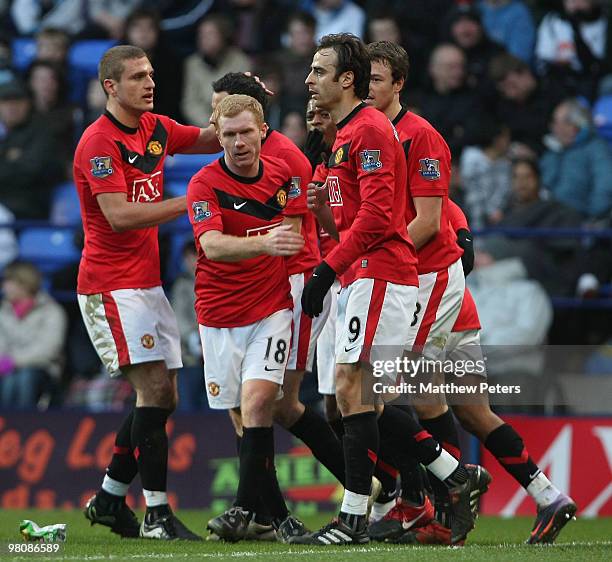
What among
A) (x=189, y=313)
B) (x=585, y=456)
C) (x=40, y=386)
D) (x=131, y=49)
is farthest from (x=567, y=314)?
(x=131, y=49)

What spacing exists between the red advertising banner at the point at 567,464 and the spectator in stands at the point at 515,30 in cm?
492

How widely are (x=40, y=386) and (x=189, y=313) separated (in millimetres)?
1383

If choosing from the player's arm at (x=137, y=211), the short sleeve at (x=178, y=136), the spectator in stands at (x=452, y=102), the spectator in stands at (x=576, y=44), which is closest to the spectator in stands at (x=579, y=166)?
the spectator in stands at (x=452, y=102)

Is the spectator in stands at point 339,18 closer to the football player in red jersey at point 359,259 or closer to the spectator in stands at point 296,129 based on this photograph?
the spectator in stands at point 296,129

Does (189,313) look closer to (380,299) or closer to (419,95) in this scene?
(419,95)

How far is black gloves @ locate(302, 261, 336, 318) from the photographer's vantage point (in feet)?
21.4

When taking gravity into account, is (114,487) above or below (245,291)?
below

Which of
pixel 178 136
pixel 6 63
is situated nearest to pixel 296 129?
pixel 6 63

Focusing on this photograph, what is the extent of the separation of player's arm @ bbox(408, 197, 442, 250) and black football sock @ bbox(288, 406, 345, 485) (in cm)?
122

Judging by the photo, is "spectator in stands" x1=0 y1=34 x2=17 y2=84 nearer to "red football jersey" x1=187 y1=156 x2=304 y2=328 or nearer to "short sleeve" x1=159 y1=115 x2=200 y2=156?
"short sleeve" x1=159 y1=115 x2=200 y2=156

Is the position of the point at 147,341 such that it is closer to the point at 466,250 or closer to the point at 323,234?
the point at 323,234

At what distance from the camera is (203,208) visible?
7.08m

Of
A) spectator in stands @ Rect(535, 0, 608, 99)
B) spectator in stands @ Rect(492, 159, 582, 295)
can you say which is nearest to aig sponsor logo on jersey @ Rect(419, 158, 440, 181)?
spectator in stands @ Rect(492, 159, 582, 295)

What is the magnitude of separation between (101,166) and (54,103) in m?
6.81
